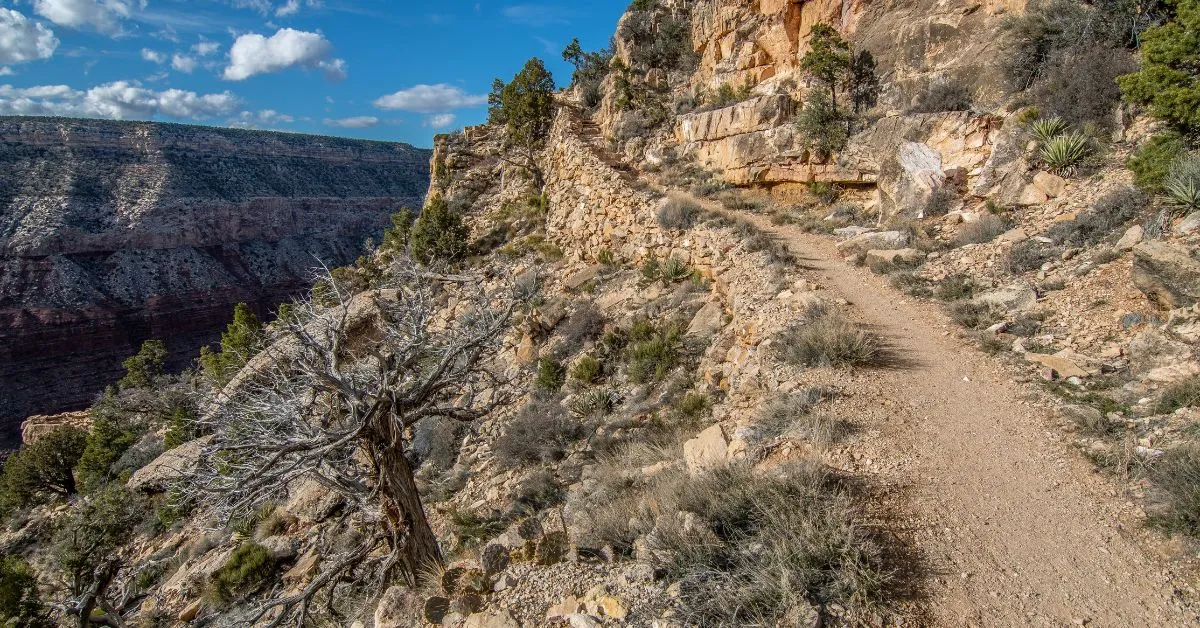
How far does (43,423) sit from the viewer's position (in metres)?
25.1

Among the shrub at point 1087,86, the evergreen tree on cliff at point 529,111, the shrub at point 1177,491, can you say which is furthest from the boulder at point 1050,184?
the evergreen tree on cliff at point 529,111

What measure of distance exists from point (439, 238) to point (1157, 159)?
17.3 meters

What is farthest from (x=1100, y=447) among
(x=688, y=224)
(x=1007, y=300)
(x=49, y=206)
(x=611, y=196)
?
(x=49, y=206)

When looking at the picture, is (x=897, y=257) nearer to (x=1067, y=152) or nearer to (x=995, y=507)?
(x=1067, y=152)

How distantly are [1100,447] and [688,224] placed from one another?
9.29 meters

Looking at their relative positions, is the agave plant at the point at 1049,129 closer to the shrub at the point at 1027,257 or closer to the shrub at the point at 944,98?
the shrub at the point at 944,98

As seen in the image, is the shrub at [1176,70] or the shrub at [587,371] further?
the shrub at [587,371]

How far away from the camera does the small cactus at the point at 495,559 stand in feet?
14.7

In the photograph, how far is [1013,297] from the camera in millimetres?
7676

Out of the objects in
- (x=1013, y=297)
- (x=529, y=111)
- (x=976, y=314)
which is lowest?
(x=976, y=314)

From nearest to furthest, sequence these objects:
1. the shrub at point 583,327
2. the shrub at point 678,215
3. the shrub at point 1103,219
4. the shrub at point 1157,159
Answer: the shrub at point 1157,159 < the shrub at point 1103,219 < the shrub at point 583,327 < the shrub at point 678,215

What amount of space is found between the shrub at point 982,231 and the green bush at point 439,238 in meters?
14.3

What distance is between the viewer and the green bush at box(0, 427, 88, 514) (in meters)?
19.5

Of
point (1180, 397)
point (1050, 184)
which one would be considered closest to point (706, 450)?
point (1180, 397)
